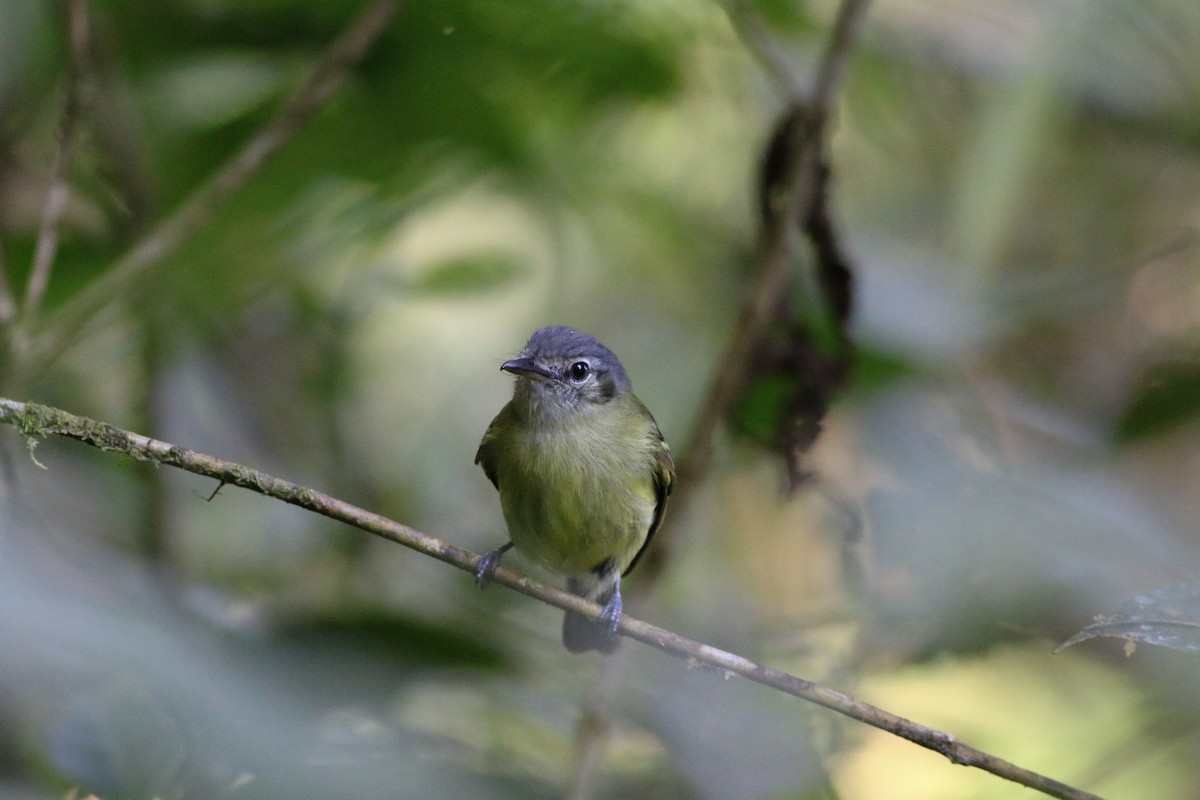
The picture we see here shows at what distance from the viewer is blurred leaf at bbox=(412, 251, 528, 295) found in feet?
15.0

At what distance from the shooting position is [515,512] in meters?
3.64

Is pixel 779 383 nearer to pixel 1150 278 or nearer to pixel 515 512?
pixel 515 512

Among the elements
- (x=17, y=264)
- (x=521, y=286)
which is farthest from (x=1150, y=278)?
(x=17, y=264)

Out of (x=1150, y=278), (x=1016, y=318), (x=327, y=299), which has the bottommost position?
(x=327, y=299)

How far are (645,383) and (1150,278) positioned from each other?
255 cm

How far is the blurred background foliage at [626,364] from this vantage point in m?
3.02

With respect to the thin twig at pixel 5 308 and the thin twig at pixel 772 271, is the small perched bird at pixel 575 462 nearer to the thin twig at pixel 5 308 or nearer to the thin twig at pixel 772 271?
the thin twig at pixel 772 271

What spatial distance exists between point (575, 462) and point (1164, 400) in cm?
177

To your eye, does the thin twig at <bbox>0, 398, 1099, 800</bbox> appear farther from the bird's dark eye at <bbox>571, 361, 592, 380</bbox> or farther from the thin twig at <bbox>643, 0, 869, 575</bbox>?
the bird's dark eye at <bbox>571, 361, 592, 380</bbox>

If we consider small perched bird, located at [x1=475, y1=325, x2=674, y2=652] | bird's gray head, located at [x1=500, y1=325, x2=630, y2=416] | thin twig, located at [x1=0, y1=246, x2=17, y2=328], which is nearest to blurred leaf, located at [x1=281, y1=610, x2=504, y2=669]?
small perched bird, located at [x1=475, y1=325, x2=674, y2=652]

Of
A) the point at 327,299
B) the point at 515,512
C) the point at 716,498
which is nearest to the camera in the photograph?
the point at 515,512

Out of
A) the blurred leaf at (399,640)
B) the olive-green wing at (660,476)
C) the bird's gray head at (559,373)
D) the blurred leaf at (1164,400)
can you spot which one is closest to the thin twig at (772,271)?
the olive-green wing at (660,476)

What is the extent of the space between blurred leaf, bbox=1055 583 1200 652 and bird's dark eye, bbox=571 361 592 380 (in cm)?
212

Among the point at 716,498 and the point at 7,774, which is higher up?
the point at 716,498
